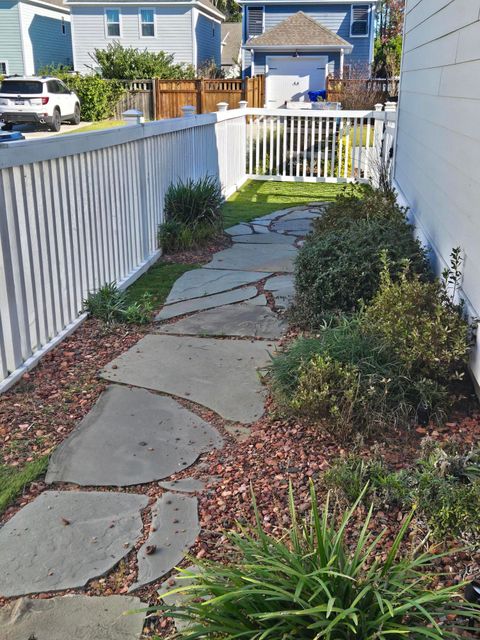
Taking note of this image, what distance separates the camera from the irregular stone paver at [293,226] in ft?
29.1

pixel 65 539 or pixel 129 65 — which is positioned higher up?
pixel 129 65

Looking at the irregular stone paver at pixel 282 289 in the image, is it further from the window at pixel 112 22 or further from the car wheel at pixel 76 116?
the window at pixel 112 22

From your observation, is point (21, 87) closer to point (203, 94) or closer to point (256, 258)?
point (203, 94)

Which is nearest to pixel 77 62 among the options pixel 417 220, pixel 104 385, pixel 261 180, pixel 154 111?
pixel 154 111

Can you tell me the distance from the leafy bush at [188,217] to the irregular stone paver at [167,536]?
4973 millimetres

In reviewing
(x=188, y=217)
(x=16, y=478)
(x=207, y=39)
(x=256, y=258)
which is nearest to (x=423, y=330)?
(x=16, y=478)

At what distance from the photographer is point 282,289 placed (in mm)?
6227

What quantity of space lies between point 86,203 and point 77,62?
29535mm

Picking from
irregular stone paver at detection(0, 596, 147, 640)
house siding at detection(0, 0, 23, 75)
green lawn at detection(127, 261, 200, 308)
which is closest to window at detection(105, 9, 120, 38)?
house siding at detection(0, 0, 23, 75)

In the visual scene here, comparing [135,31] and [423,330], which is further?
→ [135,31]

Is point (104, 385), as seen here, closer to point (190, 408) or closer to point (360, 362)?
point (190, 408)

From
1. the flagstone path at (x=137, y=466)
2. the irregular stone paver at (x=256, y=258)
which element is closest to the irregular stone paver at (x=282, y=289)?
the flagstone path at (x=137, y=466)

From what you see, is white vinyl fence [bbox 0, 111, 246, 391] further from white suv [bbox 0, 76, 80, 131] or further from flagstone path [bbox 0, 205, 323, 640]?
white suv [bbox 0, 76, 80, 131]

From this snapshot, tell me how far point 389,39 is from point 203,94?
1707 centimetres
